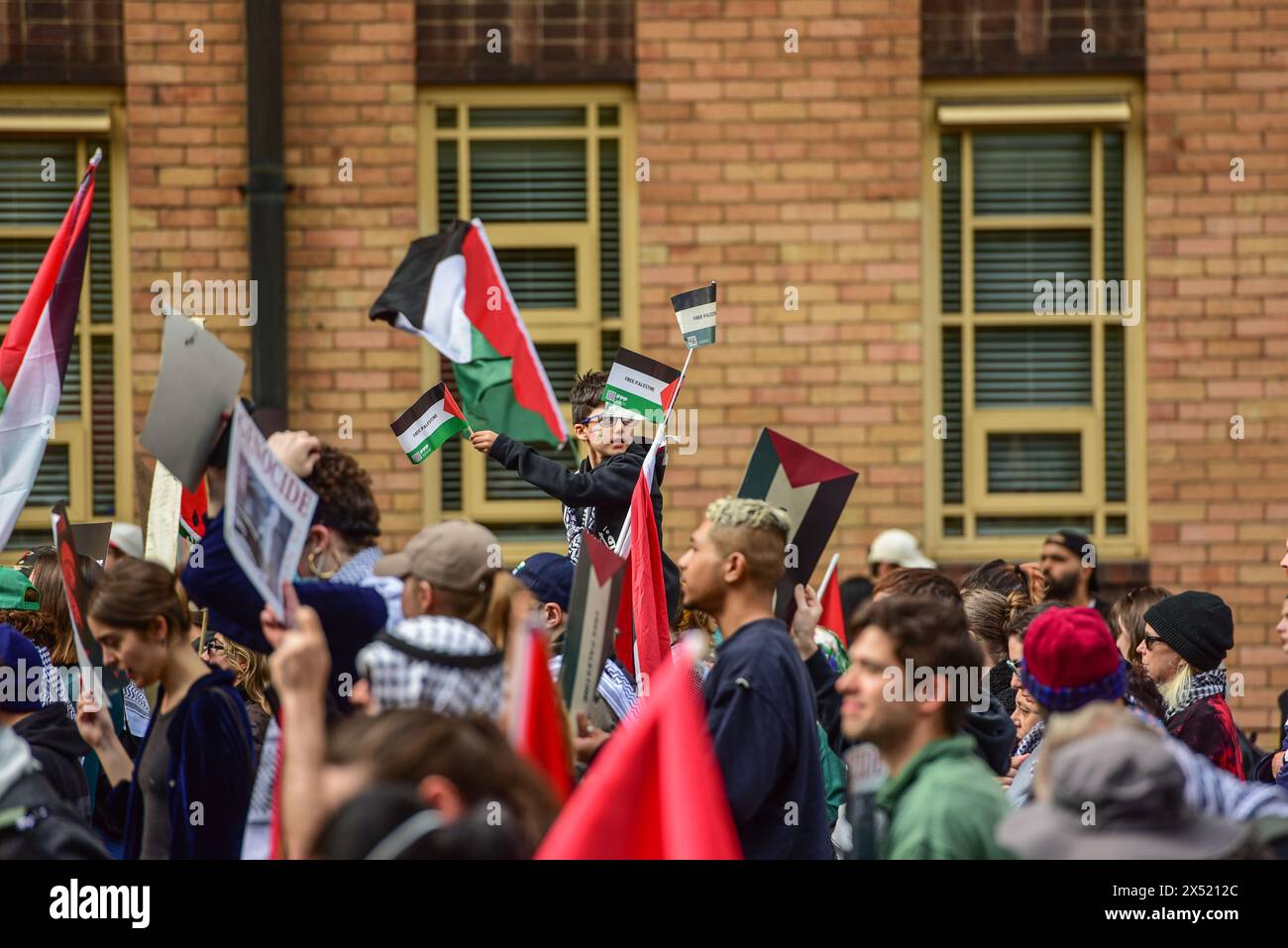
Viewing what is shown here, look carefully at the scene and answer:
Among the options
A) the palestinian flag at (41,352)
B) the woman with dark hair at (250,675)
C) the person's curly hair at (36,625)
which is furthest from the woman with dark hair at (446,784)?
the palestinian flag at (41,352)

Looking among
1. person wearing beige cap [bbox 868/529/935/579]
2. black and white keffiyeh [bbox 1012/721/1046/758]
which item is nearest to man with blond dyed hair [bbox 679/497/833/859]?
black and white keffiyeh [bbox 1012/721/1046/758]

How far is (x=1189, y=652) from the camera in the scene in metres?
5.84

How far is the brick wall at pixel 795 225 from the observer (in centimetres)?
886

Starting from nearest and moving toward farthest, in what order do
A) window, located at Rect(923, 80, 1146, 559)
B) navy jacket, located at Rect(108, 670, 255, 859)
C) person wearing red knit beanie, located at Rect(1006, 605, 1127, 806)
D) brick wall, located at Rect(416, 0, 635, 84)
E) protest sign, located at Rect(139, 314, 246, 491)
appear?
protest sign, located at Rect(139, 314, 246, 491)
navy jacket, located at Rect(108, 670, 255, 859)
person wearing red knit beanie, located at Rect(1006, 605, 1127, 806)
brick wall, located at Rect(416, 0, 635, 84)
window, located at Rect(923, 80, 1146, 559)

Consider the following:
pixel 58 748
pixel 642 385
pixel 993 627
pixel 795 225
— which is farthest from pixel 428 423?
pixel 795 225

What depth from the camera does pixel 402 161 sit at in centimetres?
892

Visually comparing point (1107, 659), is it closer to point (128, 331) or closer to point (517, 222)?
point (517, 222)

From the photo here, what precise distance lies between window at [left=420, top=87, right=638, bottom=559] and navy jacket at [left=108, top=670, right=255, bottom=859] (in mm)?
4889

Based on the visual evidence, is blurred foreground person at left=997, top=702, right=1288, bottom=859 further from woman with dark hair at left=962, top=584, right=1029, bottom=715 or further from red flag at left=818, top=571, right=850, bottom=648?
red flag at left=818, top=571, right=850, bottom=648

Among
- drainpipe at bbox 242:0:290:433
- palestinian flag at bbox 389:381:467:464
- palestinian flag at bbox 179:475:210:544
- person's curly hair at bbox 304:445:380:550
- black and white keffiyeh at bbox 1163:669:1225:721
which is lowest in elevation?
black and white keffiyeh at bbox 1163:669:1225:721

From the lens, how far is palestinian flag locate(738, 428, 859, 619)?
5.31m

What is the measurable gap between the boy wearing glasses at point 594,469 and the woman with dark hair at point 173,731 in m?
1.63

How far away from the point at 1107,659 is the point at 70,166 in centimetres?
668
